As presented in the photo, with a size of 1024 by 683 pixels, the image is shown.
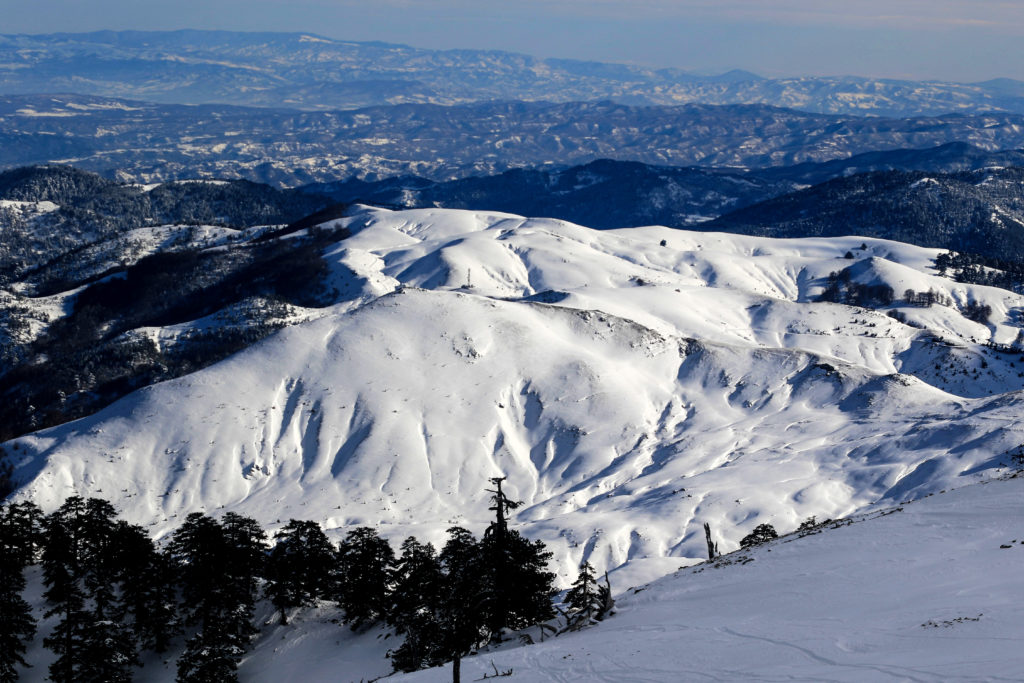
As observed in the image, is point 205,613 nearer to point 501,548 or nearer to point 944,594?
point 501,548

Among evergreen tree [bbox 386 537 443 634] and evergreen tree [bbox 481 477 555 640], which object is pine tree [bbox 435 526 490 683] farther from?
evergreen tree [bbox 386 537 443 634]

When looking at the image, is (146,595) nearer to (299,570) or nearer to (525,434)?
(299,570)

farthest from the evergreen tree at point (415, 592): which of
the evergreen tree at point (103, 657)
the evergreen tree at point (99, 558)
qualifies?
the evergreen tree at point (99, 558)

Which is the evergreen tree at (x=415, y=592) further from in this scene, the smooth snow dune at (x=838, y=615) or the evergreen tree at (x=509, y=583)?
the smooth snow dune at (x=838, y=615)

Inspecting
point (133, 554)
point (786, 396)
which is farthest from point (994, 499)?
point (786, 396)

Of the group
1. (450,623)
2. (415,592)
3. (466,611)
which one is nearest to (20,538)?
(415,592)

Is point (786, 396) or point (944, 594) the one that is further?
point (786, 396)

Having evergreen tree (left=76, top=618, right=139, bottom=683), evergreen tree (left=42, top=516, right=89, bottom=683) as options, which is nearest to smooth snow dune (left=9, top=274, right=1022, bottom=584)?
evergreen tree (left=42, top=516, right=89, bottom=683)
